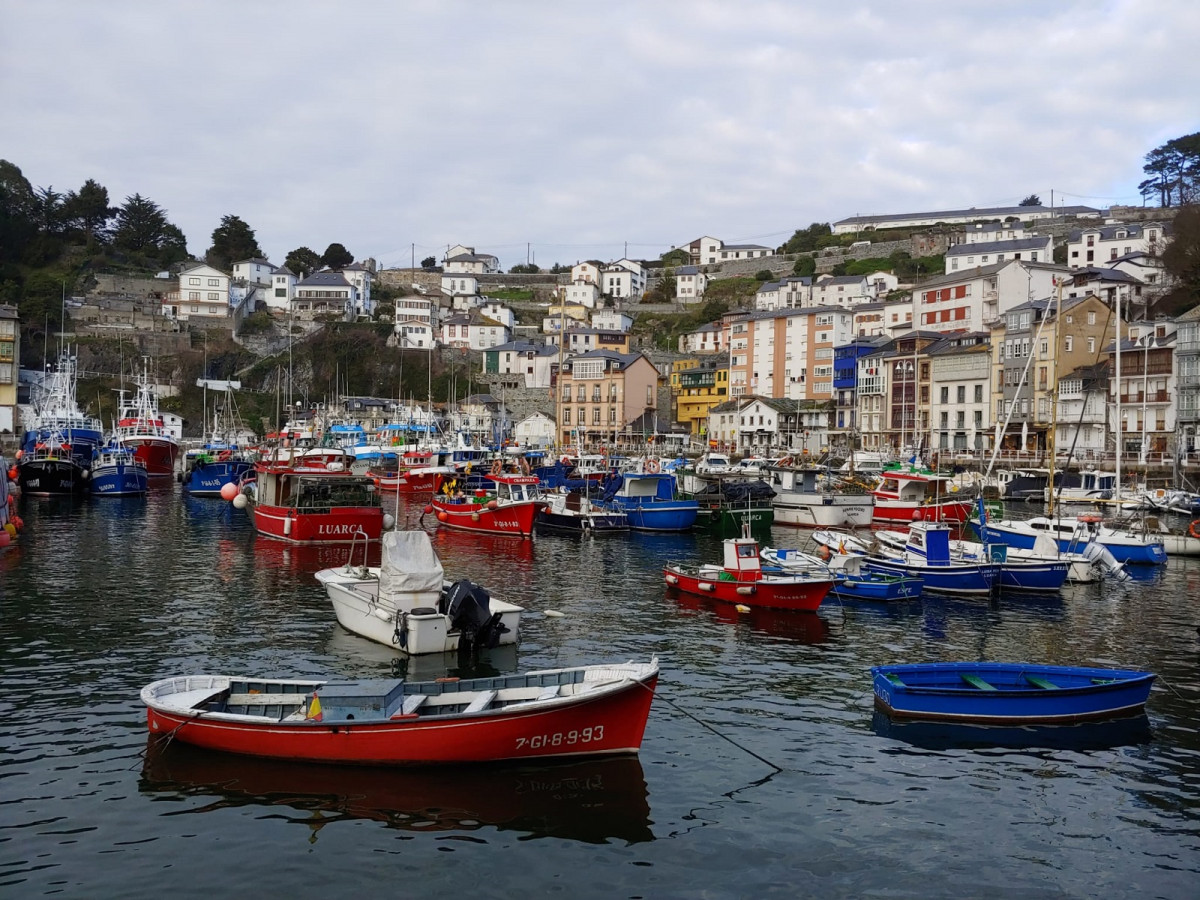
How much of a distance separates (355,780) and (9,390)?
96.8 metres

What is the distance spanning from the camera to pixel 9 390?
93.0 m

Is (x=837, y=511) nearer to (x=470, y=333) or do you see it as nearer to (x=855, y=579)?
(x=855, y=579)

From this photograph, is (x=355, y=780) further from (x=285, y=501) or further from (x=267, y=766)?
(x=285, y=501)

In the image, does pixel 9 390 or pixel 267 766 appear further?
pixel 9 390

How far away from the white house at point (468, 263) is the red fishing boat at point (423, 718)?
13974 cm

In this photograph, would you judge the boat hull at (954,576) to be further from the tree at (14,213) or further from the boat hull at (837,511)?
the tree at (14,213)

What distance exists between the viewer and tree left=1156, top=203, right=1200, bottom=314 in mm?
81062

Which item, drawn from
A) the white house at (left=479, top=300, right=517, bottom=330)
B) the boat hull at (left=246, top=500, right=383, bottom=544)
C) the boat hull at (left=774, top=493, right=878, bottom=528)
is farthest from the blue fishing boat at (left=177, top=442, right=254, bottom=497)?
the white house at (left=479, top=300, right=517, bottom=330)

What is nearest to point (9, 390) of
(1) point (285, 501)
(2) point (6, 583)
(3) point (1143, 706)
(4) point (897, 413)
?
(1) point (285, 501)

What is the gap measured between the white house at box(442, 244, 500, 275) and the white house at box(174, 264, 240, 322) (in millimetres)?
36446

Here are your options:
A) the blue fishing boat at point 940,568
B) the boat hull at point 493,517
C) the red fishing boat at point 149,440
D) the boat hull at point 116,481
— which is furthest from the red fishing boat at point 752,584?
the red fishing boat at point 149,440

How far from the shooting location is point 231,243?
474 feet

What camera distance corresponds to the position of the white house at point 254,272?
441 ft

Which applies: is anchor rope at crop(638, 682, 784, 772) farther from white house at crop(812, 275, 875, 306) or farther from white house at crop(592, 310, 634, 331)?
white house at crop(592, 310, 634, 331)
